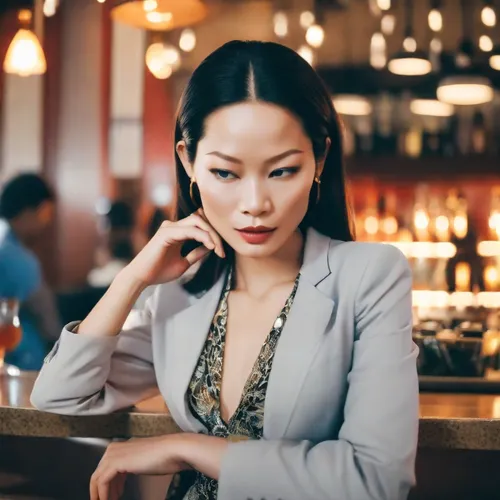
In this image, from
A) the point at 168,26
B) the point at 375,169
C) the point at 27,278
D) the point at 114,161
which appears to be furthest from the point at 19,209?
the point at 114,161

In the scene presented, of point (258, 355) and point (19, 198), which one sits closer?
point (258, 355)

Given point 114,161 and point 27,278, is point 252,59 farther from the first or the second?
point 114,161

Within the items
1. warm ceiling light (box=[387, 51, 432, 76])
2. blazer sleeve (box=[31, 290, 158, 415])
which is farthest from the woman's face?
warm ceiling light (box=[387, 51, 432, 76])

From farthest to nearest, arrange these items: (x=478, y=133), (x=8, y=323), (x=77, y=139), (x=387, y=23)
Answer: (x=77, y=139) → (x=478, y=133) → (x=387, y=23) → (x=8, y=323)

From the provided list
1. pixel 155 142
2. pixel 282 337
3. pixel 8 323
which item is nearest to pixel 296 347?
pixel 282 337

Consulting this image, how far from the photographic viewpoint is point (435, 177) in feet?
17.6

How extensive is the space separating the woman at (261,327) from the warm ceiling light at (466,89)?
2.84 metres

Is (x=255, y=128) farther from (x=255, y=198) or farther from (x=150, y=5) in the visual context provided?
(x=150, y=5)

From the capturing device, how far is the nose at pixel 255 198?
136 cm

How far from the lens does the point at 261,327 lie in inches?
59.4

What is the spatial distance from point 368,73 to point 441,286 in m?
1.55

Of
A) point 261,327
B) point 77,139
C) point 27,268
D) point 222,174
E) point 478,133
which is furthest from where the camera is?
point 77,139

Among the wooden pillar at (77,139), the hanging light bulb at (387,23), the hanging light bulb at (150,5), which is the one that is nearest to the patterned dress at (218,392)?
the hanging light bulb at (150,5)

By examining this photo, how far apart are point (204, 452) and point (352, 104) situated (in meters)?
4.33
